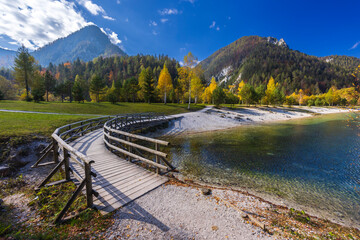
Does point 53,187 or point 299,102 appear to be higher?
point 299,102

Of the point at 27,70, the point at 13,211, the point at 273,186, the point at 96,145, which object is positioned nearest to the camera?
the point at 13,211

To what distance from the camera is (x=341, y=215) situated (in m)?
6.61

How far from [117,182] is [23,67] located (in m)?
58.7

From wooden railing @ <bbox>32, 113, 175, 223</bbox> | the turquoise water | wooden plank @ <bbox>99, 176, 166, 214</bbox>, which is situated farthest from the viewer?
the turquoise water

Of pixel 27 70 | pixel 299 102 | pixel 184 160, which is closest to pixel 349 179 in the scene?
pixel 184 160

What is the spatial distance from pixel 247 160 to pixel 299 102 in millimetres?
122202

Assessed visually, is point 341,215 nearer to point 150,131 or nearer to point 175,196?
point 175,196

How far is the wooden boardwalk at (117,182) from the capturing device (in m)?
5.52

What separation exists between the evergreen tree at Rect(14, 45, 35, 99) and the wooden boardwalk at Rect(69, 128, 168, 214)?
52855mm

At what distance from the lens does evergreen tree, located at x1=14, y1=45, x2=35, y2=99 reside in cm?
4162

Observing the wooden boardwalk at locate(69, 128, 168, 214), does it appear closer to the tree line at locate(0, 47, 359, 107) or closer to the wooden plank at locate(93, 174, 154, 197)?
the wooden plank at locate(93, 174, 154, 197)

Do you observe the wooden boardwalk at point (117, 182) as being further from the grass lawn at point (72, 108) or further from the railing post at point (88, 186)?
the grass lawn at point (72, 108)

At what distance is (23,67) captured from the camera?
4203 cm

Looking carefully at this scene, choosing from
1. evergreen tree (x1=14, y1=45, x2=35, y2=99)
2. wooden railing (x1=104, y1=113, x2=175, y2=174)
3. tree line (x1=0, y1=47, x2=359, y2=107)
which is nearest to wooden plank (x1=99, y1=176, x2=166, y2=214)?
wooden railing (x1=104, y1=113, x2=175, y2=174)
